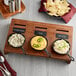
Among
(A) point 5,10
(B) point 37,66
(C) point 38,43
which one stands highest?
(A) point 5,10

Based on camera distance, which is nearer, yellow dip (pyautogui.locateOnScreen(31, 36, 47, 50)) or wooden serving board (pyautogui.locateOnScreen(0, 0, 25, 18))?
yellow dip (pyautogui.locateOnScreen(31, 36, 47, 50))

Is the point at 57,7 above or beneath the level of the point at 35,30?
above

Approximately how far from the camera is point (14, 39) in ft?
3.84

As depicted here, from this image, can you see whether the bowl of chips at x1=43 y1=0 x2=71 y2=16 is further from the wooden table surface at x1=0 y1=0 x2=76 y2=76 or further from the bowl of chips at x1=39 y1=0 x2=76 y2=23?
the wooden table surface at x1=0 y1=0 x2=76 y2=76

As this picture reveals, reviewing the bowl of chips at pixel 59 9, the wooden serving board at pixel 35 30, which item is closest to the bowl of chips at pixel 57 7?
the bowl of chips at pixel 59 9

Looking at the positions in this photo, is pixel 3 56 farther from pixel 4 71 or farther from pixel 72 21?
pixel 72 21

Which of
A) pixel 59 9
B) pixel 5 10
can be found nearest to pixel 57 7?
pixel 59 9

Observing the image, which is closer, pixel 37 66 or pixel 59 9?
pixel 37 66

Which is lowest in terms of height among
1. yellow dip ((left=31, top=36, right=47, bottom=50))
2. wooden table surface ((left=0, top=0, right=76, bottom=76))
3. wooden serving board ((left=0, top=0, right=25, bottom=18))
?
wooden table surface ((left=0, top=0, right=76, bottom=76))

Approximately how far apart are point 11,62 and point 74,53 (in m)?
0.45

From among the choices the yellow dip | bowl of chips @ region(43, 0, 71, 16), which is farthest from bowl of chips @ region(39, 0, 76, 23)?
the yellow dip

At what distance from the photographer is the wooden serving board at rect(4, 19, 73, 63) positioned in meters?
1.15

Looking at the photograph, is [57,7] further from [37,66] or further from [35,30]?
[37,66]

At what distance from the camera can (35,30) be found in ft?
4.07
